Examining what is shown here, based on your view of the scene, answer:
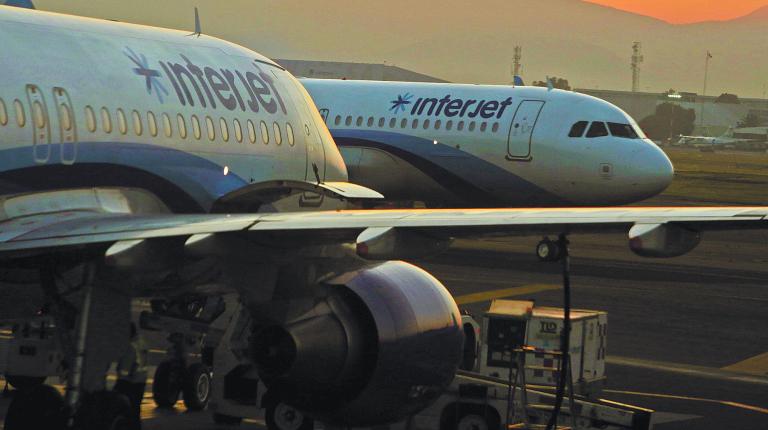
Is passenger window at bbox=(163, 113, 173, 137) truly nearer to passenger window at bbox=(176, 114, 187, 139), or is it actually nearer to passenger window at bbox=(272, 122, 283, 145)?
passenger window at bbox=(176, 114, 187, 139)

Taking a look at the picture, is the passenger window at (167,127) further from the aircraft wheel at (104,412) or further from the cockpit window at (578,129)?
the cockpit window at (578,129)

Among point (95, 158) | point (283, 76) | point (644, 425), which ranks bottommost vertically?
point (644, 425)

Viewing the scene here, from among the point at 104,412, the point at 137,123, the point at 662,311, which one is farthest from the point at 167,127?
the point at 662,311

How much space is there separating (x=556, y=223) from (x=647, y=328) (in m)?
14.9

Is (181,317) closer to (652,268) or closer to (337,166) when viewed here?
(337,166)

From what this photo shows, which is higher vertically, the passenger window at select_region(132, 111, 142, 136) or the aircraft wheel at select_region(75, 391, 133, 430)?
the passenger window at select_region(132, 111, 142, 136)

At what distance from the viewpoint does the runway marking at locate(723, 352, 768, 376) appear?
22.7 m

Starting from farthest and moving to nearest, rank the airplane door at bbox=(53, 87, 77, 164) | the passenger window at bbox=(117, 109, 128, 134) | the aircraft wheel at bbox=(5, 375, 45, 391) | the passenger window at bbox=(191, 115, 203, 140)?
the aircraft wheel at bbox=(5, 375, 45, 391)
the passenger window at bbox=(191, 115, 203, 140)
the passenger window at bbox=(117, 109, 128, 134)
the airplane door at bbox=(53, 87, 77, 164)

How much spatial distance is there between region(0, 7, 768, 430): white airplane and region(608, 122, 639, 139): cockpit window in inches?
1065

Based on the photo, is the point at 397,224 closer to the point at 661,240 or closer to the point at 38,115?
the point at 661,240

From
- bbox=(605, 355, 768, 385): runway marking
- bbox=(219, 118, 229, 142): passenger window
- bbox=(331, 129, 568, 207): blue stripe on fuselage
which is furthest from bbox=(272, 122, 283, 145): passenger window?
bbox=(331, 129, 568, 207): blue stripe on fuselage

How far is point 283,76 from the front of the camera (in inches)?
842

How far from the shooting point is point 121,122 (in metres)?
16.4

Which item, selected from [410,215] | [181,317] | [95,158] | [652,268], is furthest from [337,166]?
[652,268]
